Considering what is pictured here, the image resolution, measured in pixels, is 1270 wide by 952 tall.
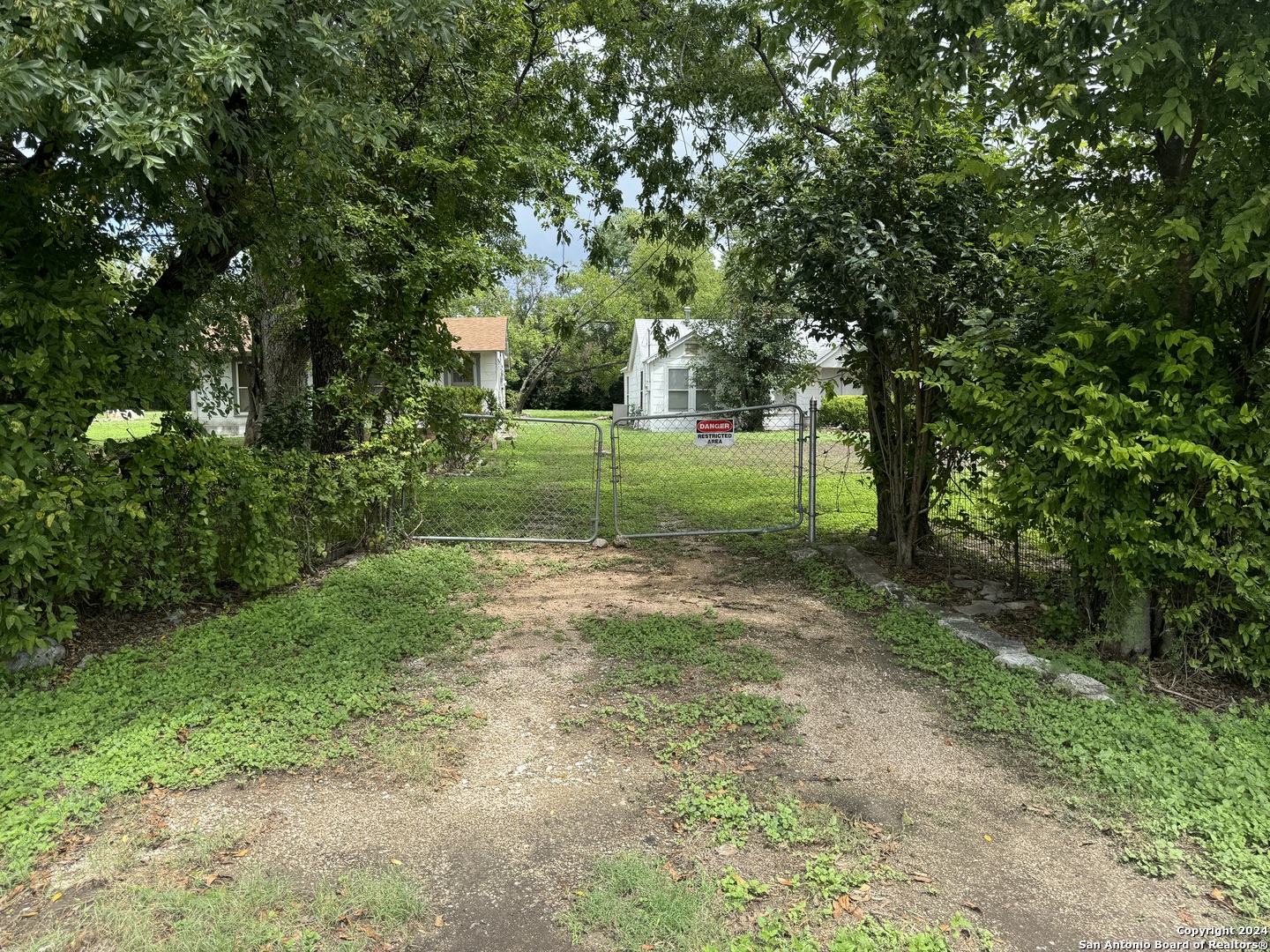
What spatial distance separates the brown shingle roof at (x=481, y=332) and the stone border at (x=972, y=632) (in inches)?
827

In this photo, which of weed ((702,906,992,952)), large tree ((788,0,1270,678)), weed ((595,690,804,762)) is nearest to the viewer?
weed ((702,906,992,952))

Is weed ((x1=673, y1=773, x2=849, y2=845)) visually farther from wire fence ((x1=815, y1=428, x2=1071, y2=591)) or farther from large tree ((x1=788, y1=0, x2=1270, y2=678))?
wire fence ((x1=815, y1=428, x2=1071, y2=591))

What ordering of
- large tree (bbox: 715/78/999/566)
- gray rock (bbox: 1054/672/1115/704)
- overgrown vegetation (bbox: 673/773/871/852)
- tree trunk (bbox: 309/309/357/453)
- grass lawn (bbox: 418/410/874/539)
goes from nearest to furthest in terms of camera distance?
overgrown vegetation (bbox: 673/773/871/852), gray rock (bbox: 1054/672/1115/704), large tree (bbox: 715/78/999/566), tree trunk (bbox: 309/309/357/453), grass lawn (bbox: 418/410/874/539)

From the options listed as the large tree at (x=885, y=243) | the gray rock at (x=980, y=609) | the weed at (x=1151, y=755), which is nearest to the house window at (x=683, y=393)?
the large tree at (x=885, y=243)

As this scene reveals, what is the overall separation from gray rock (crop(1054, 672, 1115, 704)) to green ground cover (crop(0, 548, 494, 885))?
359cm

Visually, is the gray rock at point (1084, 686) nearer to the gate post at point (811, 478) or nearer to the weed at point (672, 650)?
the weed at point (672, 650)

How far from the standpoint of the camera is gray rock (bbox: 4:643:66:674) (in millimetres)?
4445

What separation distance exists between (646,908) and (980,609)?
3.99 metres

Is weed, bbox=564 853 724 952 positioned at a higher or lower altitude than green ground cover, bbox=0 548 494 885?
lower

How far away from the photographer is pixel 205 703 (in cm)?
410

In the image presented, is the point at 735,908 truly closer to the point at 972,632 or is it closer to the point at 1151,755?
the point at 1151,755

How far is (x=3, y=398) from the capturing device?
170 inches

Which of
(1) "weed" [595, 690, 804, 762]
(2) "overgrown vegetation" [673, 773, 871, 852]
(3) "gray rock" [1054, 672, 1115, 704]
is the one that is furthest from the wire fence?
(2) "overgrown vegetation" [673, 773, 871, 852]

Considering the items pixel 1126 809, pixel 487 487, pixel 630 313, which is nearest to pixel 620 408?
pixel 630 313
